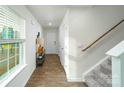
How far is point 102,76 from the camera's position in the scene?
3131mm

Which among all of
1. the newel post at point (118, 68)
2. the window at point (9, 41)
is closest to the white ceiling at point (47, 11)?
the window at point (9, 41)

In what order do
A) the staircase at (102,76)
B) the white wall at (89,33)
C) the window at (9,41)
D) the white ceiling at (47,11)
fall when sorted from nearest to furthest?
1. the window at (9,41)
2. the staircase at (102,76)
3. the white wall at (89,33)
4. the white ceiling at (47,11)

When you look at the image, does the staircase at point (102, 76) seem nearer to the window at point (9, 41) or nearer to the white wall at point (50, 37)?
the window at point (9, 41)

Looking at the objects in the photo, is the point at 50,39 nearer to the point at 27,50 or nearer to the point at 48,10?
the point at 48,10

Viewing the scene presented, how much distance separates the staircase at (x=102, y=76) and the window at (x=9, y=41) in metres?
1.80

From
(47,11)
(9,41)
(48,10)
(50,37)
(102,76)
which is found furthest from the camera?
(50,37)

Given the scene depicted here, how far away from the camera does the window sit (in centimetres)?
265

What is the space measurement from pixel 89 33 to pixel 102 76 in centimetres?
165

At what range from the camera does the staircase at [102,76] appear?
2.90 m

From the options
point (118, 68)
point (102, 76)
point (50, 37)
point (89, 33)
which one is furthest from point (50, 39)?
point (118, 68)

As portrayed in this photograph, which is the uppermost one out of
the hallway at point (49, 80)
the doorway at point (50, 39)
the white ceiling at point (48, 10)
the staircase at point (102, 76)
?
the white ceiling at point (48, 10)

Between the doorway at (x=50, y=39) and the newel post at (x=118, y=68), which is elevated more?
the doorway at (x=50, y=39)
